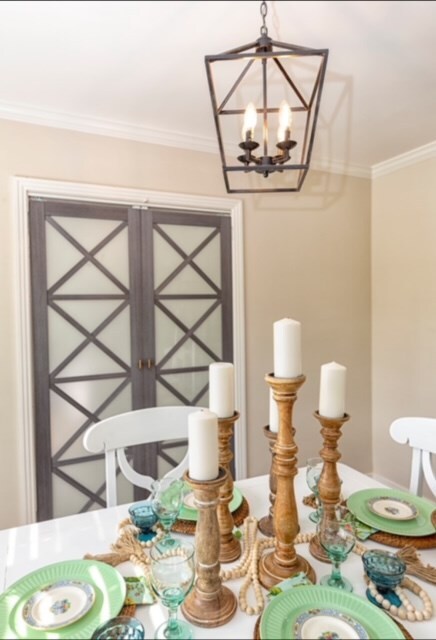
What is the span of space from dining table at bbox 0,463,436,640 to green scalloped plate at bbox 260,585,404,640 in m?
0.05

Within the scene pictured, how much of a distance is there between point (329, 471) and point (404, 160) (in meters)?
2.55

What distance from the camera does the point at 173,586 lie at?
82 centimetres

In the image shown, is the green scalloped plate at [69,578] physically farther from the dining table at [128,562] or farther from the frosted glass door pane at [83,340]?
the frosted glass door pane at [83,340]

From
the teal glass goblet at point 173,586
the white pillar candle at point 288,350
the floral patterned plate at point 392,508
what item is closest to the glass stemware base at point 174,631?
the teal glass goblet at point 173,586

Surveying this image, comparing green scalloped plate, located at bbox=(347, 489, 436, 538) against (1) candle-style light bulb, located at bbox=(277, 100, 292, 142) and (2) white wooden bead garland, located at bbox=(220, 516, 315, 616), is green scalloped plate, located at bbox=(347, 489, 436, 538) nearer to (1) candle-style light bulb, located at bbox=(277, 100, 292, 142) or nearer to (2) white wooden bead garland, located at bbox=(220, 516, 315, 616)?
(2) white wooden bead garland, located at bbox=(220, 516, 315, 616)

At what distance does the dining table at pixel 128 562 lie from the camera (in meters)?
0.86

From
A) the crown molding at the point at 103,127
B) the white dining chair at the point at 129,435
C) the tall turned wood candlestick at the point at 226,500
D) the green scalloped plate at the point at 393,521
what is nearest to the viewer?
the tall turned wood candlestick at the point at 226,500

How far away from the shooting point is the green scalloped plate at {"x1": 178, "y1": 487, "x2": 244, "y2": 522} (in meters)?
1.23

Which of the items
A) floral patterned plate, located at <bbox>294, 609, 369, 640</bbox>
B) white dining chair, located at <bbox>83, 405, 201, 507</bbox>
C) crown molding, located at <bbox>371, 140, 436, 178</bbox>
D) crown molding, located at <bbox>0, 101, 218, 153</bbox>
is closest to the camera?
floral patterned plate, located at <bbox>294, 609, 369, 640</bbox>

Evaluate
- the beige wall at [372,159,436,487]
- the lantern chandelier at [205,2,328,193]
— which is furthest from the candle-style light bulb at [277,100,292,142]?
the beige wall at [372,159,436,487]

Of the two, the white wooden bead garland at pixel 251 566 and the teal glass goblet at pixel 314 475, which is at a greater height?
the teal glass goblet at pixel 314 475

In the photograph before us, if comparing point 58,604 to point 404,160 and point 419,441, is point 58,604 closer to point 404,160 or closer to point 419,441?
point 419,441

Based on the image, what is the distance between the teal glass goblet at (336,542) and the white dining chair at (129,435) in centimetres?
65

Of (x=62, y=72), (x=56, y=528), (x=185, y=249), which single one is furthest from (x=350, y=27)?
(x=56, y=528)
